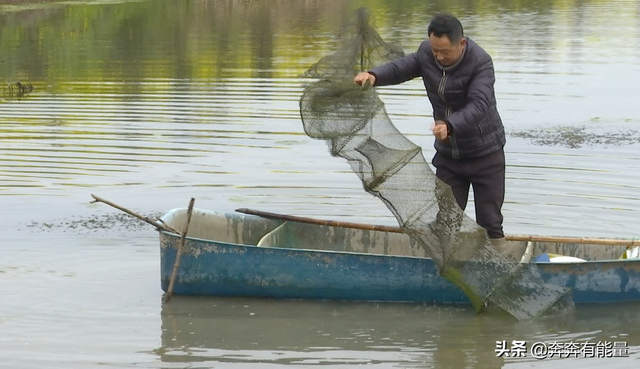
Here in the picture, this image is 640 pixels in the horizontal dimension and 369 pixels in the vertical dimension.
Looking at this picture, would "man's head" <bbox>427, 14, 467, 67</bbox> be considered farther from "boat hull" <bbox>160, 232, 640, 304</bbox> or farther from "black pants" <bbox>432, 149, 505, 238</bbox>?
"boat hull" <bbox>160, 232, 640, 304</bbox>

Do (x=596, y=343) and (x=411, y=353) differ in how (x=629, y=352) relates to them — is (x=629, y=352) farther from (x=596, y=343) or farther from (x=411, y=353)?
(x=411, y=353)

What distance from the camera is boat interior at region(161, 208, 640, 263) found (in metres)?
8.98

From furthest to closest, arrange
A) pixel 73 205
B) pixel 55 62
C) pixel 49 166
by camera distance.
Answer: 1. pixel 55 62
2. pixel 49 166
3. pixel 73 205

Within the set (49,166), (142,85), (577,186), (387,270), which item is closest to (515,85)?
(142,85)

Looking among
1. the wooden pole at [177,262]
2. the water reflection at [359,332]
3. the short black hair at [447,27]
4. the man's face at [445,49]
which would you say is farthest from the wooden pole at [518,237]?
the short black hair at [447,27]

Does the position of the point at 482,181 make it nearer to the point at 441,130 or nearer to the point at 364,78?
the point at 441,130

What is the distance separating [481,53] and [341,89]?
1000mm

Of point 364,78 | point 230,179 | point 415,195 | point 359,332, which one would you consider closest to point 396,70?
point 364,78

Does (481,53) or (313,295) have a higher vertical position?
(481,53)

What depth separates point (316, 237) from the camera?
9.27 metres

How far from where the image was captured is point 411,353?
7547 mm

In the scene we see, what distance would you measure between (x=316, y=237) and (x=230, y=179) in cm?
333

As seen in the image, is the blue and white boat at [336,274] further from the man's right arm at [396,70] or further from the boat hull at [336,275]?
the man's right arm at [396,70]

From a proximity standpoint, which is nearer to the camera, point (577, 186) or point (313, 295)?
point (313, 295)
